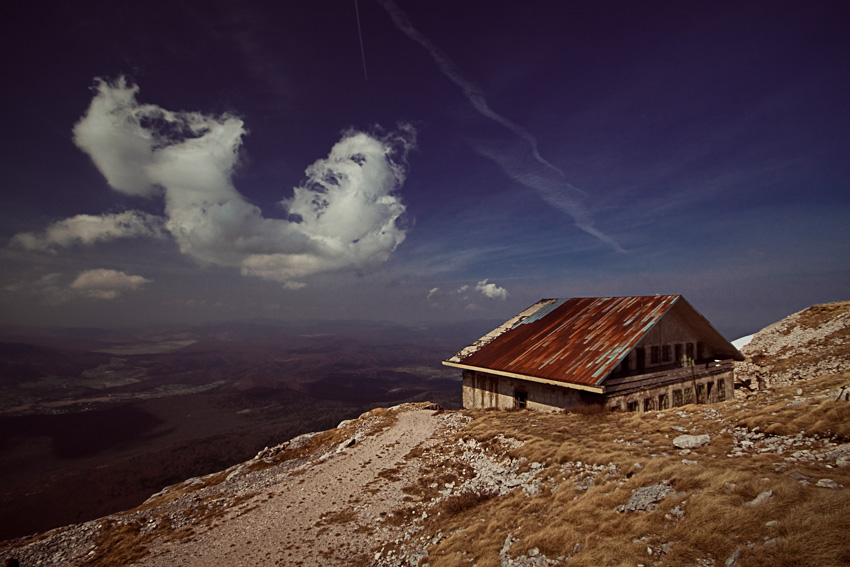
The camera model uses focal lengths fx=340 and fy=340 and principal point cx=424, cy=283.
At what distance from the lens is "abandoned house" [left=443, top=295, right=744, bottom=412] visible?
1875 cm

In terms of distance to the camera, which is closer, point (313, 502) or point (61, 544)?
point (313, 502)

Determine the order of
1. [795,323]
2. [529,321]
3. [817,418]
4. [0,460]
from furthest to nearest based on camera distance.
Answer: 1. [0,460]
2. [795,323]
3. [529,321]
4. [817,418]

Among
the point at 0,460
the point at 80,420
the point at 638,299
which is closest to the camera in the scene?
the point at 638,299

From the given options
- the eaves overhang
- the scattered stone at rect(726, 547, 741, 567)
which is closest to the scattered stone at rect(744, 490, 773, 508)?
the scattered stone at rect(726, 547, 741, 567)

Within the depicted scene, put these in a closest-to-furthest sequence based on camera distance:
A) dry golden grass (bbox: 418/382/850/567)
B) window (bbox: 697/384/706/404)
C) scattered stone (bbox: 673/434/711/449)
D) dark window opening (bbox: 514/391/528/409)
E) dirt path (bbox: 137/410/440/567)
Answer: dry golden grass (bbox: 418/382/850/567) < scattered stone (bbox: 673/434/711/449) < dirt path (bbox: 137/410/440/567) < window (bbox: 697/384/706/404) < dark window opening (bbox: 514/391/528/409)

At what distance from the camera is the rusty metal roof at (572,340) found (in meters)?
19.0

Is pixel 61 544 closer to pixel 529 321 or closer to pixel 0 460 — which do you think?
pixel 529 321

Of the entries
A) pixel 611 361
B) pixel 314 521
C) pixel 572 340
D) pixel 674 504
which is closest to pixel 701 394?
pixel 572 340

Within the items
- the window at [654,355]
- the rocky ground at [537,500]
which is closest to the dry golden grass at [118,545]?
the rocky ground at [537,500]

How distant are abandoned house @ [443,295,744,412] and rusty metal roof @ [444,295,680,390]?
0.06 meters

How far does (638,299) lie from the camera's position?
77.4ft

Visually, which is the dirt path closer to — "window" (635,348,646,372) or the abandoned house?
the abandoned house

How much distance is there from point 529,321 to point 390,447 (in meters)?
15.9

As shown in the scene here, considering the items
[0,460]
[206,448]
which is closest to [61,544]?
[206,448]
